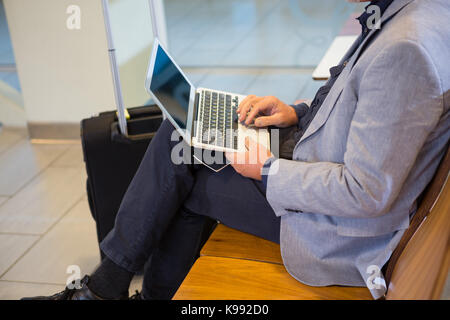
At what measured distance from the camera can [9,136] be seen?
3002mm

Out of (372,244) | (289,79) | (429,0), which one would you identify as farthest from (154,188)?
(289,79)

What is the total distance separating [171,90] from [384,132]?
623 millimetres

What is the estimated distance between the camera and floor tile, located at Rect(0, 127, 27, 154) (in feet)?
9.47

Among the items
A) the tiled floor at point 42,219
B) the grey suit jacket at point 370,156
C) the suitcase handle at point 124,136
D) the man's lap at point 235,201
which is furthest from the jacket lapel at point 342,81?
the tiled floor at point 42,219

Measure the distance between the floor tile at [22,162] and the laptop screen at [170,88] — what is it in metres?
1.34

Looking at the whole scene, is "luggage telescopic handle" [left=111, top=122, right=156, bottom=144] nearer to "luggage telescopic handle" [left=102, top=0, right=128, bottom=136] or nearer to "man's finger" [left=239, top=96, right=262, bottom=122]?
Result: "luggage telescopic handle" [left=102, top=0, right=128, bottom=136]

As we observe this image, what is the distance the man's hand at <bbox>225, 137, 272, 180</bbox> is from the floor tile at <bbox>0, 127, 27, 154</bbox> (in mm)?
2025

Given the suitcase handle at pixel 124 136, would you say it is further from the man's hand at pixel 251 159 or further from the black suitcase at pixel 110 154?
the man's hand at pixel 251 159

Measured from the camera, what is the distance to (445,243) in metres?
0.86

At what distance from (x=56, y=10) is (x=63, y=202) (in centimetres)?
99

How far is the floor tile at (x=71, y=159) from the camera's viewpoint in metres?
2.66

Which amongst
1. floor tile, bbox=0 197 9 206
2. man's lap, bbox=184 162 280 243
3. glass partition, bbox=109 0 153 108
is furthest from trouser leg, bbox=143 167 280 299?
glass partition, bbox=109 0 153 108
